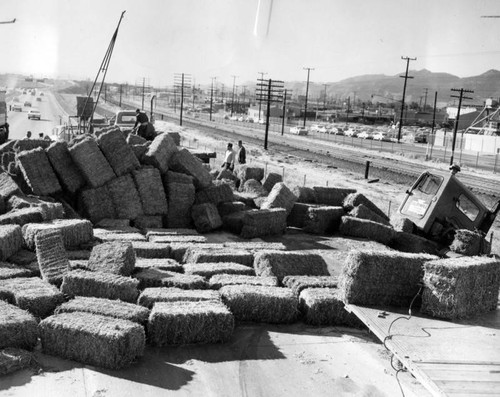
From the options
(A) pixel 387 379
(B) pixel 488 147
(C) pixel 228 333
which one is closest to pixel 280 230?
(C) pixel 228 333

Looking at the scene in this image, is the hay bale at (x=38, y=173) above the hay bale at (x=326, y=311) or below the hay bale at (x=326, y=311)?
above

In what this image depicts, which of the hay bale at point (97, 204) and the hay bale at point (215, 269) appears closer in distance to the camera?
the hay bale at point (215, 269)

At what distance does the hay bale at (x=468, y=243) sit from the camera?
14906 mm

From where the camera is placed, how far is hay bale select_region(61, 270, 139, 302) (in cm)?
1126

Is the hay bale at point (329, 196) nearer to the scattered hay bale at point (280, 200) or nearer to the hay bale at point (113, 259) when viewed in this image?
the scattered hay bale at point (280, 200)

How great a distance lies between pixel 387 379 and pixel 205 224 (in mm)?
10025

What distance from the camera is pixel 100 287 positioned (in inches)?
444

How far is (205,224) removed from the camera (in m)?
18.7

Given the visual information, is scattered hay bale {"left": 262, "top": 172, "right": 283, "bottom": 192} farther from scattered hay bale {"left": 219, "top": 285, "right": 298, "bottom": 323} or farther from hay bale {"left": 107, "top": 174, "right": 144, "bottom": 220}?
scattered hay bale {"left": 219, "top": 285, "right": 298, "bottom": 323}

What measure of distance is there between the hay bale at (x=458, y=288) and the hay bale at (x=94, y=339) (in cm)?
473

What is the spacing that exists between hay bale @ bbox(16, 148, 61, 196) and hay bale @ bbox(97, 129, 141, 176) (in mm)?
1751

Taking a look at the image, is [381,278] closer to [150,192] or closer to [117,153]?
[150,192]

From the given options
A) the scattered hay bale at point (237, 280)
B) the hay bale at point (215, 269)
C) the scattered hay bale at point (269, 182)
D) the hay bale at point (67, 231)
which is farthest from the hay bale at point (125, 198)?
the scattered hay bale at point (237, 280)

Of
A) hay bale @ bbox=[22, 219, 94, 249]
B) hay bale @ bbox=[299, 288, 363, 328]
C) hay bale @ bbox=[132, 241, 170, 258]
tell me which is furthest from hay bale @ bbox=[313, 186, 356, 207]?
hay bale @ bbox=[299, 288, 363, 328]
